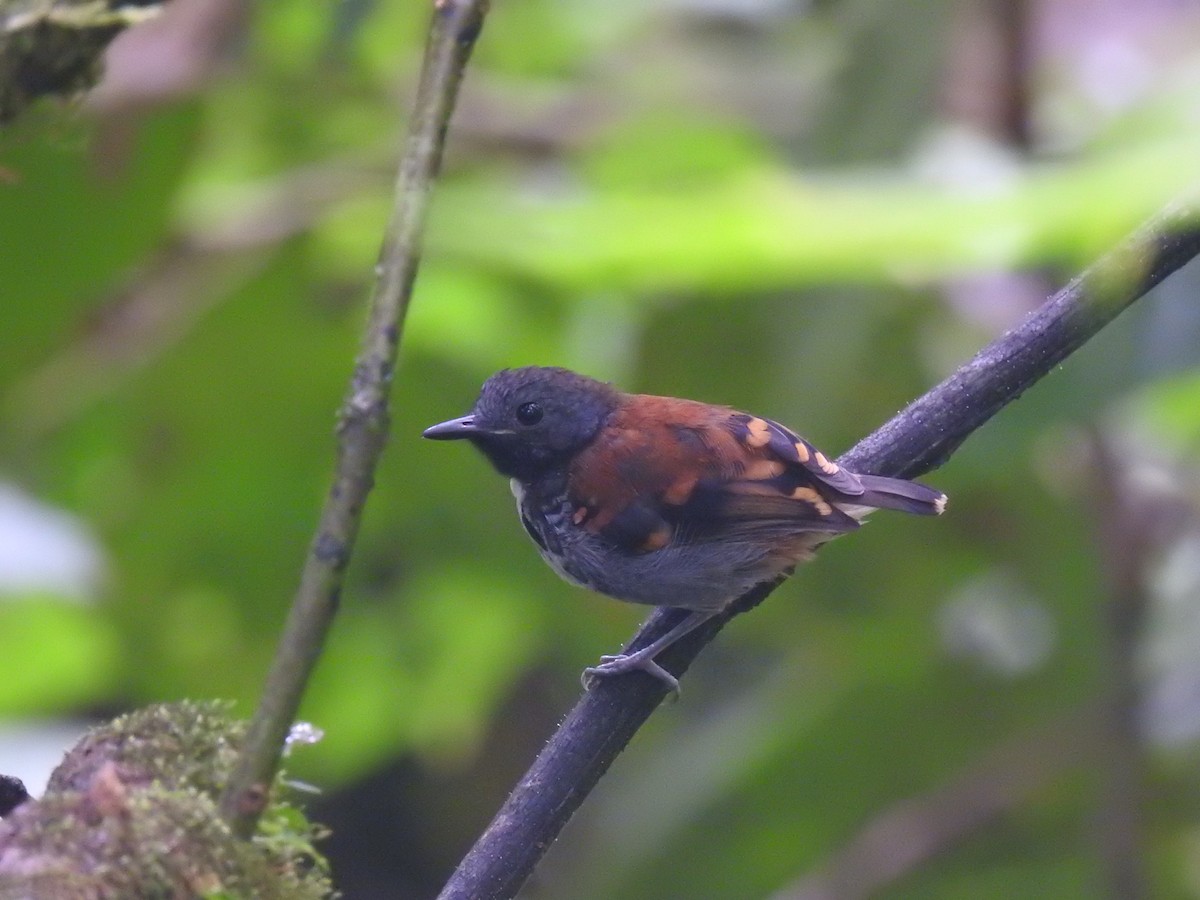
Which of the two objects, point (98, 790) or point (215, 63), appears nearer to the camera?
point (98, 790)

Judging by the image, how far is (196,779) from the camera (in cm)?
182

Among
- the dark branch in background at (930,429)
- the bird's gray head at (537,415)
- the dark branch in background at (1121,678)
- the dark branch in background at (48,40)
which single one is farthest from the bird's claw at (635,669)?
the dark branch in background at (1121,678)

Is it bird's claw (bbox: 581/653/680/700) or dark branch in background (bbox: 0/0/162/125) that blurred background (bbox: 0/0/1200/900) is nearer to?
dark branch in background (bbox: 0/0/162/125)

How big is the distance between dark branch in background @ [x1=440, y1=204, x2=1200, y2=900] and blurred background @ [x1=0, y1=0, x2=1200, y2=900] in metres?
1.59

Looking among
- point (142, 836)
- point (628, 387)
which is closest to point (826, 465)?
point (142, 836)

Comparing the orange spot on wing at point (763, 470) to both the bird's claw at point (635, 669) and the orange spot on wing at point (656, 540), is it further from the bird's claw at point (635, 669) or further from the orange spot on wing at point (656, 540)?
the bird's claw at point (635, 669)

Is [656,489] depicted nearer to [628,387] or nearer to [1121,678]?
[628,387]

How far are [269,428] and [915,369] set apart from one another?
201cm

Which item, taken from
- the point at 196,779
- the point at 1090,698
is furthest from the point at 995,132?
the point at 196,779

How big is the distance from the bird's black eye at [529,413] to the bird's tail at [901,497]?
2.42ft

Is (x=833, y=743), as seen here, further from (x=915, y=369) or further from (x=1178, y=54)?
(x=1178, y=54)

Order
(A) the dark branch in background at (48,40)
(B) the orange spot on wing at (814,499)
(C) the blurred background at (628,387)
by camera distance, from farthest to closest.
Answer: (C) the blurred background at (628,387) < (B) the orange spot on wing at (814,499) < (A) the dark branch in background at (48,40)

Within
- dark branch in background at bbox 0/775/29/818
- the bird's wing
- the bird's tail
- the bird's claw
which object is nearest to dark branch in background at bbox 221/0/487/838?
dark branch in background at bbox 0/775/29/818

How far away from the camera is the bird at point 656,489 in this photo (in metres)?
2.82
